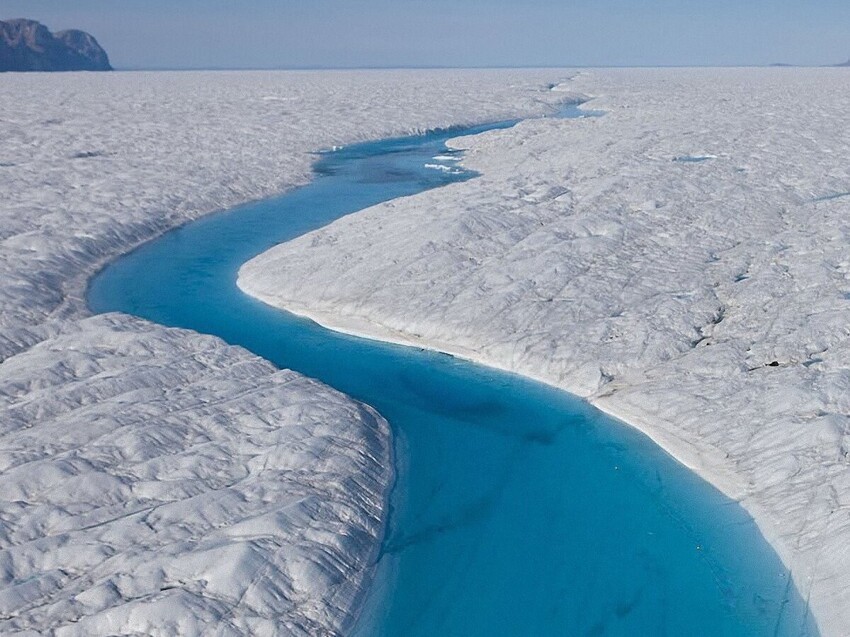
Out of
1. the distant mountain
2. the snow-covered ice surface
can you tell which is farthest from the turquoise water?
the distant mountain

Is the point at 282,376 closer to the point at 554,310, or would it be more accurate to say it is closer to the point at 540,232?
the point at 554,310

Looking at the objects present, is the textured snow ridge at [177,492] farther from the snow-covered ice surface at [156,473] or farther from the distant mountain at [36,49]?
the distant mountain at [36,49]

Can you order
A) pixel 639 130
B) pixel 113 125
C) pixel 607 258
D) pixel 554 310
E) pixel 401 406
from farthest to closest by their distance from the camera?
pixel 113 125 < pixel 639 130 < pixel 607 258 < pixel 554 310 < pixel 401 406

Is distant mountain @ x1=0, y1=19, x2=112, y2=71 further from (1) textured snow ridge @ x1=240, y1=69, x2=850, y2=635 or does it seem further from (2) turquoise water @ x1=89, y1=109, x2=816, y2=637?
(2) turquoise water @ x1=89, y1=109, x2=816, y2=637

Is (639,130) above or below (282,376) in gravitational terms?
above

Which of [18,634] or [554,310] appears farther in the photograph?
[554,310]

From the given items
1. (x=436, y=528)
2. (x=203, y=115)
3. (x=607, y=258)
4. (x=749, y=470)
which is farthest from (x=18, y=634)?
(x=203, y=115)

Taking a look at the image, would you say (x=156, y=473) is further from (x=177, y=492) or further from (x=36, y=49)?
(x=36, y=49)

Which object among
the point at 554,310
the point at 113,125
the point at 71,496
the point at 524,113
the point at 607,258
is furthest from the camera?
the point at 524,113
